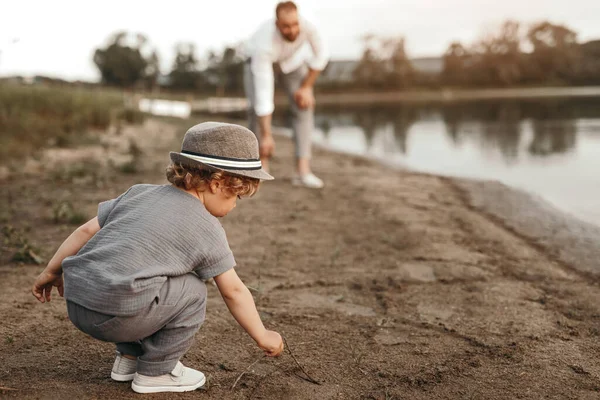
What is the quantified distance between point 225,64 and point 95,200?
60.6m

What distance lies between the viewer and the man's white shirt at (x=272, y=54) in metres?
5.48

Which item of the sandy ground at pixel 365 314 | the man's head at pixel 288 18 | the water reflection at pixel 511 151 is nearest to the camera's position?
the sandy ground at pixel 365 314

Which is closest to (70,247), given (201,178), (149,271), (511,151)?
(149,271)

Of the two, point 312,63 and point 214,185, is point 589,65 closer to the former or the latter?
point 312,63

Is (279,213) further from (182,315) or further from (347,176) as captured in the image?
(182,315)

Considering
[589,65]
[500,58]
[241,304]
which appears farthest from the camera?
[500,58]

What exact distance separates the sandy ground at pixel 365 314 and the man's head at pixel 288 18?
153 centimetres

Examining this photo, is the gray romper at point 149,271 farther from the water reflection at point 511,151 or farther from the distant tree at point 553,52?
the distant tree at point 553,52

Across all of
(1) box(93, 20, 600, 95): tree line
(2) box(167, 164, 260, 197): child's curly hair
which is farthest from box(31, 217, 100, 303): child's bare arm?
(1) box(93, 20, 600, 95): tree line

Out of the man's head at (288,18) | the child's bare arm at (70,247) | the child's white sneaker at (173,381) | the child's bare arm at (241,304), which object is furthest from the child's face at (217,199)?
the man's head at (288,18)

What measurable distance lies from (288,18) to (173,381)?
3896 mm

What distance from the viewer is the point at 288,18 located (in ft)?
17.1

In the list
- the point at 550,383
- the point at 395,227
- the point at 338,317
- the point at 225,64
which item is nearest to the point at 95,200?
the point at 395,227

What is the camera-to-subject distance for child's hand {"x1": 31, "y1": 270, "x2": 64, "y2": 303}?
6.39ft
